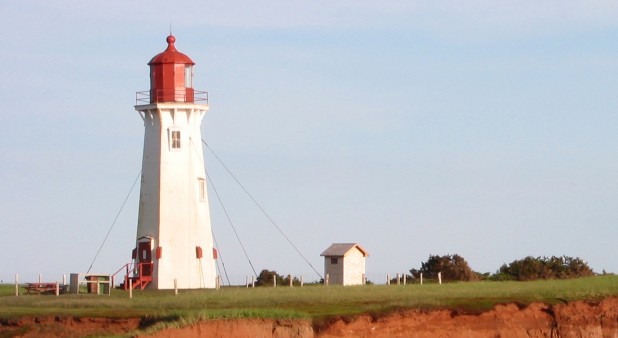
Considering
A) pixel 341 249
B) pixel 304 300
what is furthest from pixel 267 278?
pixel 304 300

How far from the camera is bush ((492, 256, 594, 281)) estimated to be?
73.8 meters

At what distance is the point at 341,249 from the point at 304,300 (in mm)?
18191

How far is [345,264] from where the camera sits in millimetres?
68688

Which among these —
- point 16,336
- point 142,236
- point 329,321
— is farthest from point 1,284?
point 329,321

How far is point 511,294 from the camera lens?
51656 millimetres

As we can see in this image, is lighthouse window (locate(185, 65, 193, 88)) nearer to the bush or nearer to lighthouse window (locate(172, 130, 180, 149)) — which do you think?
lighthouse window (locate(172, 130, 180, 149))

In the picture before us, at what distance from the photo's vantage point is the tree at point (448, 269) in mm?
74938

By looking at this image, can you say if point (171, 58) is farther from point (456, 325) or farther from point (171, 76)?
point (456, 325)

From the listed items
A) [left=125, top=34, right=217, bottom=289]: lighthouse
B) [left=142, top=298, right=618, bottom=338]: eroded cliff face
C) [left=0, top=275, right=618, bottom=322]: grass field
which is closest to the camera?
[left=142, top=298, right=618, bottom=338]: eroded cliff face

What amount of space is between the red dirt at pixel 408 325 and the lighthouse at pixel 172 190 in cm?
1820

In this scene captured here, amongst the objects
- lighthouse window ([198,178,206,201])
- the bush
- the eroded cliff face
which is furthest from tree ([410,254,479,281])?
the eroded cliff face

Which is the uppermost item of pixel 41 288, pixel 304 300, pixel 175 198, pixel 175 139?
pixel 175 139

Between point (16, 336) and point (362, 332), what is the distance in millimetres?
11487

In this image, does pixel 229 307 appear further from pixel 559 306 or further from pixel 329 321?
pixel 559 306
